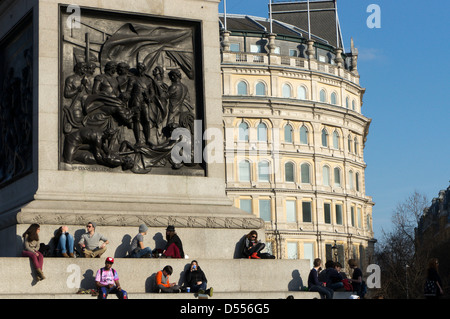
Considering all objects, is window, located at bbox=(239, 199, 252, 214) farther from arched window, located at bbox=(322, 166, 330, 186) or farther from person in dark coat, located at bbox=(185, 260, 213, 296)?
person in dark coat, located at bbox=(185, 260, 213, 296)

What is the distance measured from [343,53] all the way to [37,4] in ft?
242

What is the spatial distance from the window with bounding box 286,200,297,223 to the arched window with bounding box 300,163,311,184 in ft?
9.13

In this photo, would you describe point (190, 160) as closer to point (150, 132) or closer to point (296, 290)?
point (150, 132)

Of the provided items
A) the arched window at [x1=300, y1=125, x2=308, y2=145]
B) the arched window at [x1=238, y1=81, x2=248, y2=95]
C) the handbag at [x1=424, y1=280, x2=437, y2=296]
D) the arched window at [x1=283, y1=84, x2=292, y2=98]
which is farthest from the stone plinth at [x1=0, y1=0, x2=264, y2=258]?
the arched window at [x1=300, y1=125, x2=308, y2=145]

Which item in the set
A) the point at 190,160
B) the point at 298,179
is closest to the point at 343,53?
the point at 298,179

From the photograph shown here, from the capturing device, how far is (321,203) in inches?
3167

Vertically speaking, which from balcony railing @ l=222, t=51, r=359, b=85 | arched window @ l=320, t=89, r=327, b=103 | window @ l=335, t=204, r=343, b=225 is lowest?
window @ l=335, t=204, r=343, b=225

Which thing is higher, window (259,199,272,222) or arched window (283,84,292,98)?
arched window (283,84,292,98)

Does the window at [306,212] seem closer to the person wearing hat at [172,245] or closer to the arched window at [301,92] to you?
the arched window at [301,92]

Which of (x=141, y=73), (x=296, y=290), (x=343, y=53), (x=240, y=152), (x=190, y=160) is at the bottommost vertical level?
(x=296, y=290)

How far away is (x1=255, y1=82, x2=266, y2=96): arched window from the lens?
79.6 m

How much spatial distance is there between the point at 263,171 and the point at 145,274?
63.4m

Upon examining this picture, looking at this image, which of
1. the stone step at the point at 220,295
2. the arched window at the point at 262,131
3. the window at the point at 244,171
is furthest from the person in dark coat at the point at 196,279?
the arched window at the point at 262,131

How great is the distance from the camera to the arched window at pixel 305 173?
80812 mm
